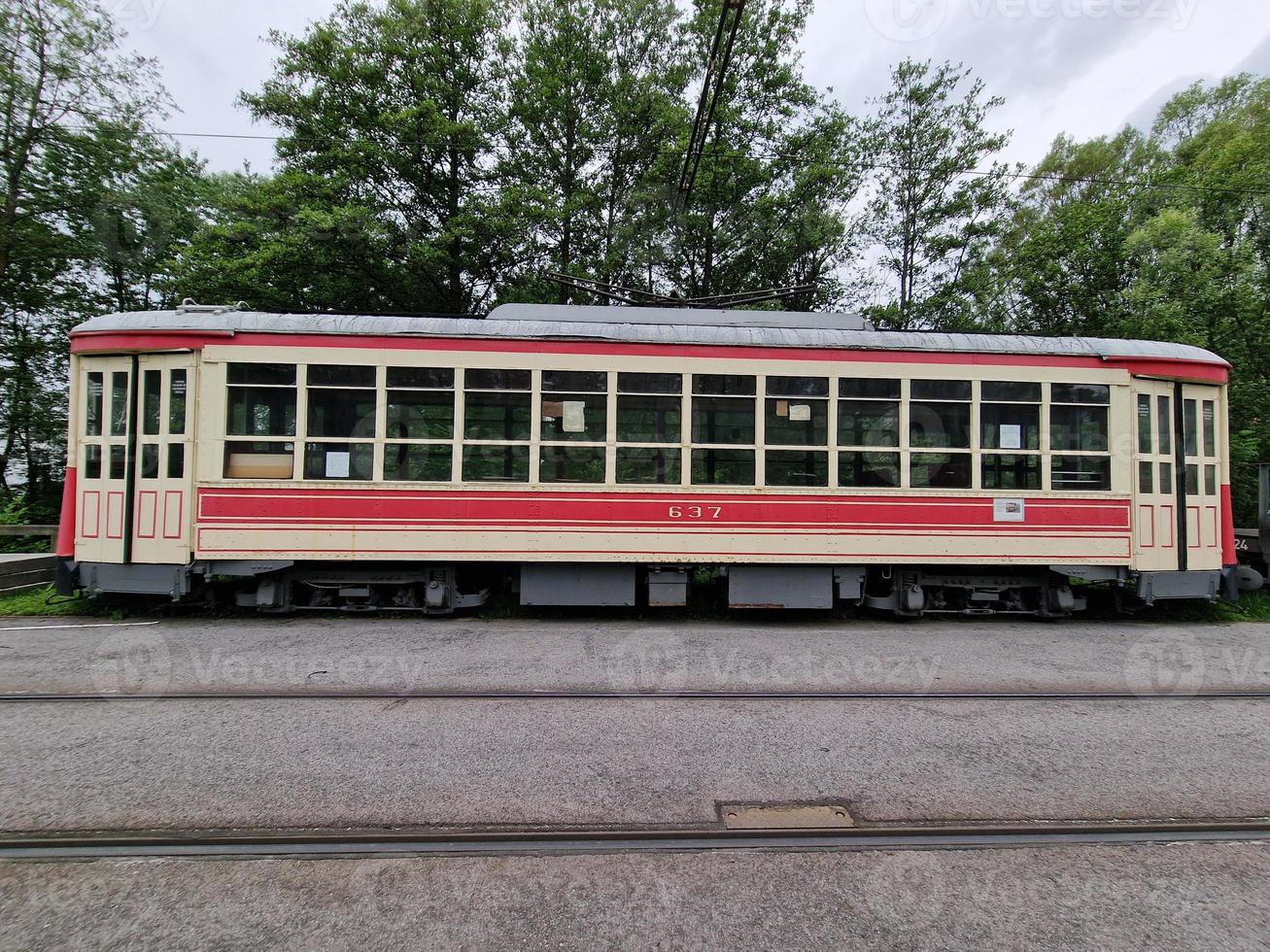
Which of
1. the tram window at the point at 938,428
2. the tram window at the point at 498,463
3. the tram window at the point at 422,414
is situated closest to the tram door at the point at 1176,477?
the tram window at the point at 938,428

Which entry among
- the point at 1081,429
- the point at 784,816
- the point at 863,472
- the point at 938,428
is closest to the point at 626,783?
the point at 784,816

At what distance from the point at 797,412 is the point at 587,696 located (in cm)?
419

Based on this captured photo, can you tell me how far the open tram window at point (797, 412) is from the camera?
277 inches

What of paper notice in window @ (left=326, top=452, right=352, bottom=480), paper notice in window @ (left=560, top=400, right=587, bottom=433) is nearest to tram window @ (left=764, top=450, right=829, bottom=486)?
paper notice in window @ (left=560, top=400, right=587, bottom=433)

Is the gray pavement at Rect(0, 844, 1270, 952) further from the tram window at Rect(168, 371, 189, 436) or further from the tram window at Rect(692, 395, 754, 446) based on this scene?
the tram window at Rect(168, 371, 189, 436)

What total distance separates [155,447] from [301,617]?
2525mm

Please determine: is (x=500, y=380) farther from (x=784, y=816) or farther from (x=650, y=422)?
(x=784, y=816)

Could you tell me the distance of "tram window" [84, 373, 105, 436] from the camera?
6.84 meters

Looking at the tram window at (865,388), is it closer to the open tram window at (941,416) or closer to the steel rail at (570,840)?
the open tram window at (941,416)

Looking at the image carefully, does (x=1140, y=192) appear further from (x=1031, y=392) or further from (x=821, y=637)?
(x=821, y=637)

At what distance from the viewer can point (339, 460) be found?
6.80 meters

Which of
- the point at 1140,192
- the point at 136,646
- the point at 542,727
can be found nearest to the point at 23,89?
the point at 136,646

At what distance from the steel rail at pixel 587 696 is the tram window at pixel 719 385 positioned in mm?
3551

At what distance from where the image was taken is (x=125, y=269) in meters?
15.5
